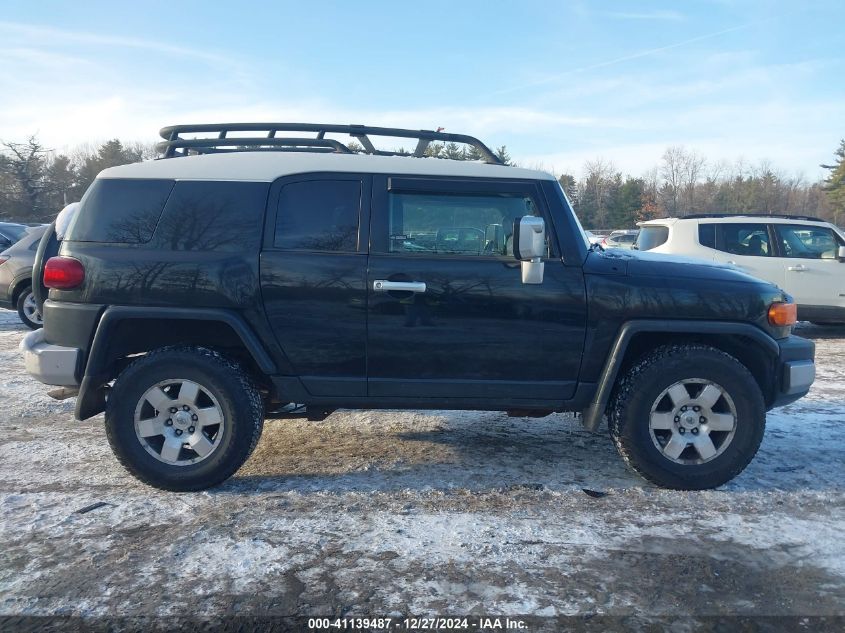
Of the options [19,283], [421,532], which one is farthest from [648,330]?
[19,283]

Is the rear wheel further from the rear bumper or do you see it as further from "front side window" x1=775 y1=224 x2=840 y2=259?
"front side window" x1=775 y1=224 x2=840 y2=259

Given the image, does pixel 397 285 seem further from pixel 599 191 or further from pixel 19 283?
pixel 599 191

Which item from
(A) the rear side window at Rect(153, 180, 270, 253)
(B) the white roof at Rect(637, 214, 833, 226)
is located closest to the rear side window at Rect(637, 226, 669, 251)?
(B) the white roof at Rect(637, 214, 833, 226)

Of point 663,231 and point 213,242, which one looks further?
point 663,231

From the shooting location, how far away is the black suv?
389 cm

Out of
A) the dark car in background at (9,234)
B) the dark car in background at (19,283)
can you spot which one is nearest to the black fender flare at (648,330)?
the dark car in background at (19,283)

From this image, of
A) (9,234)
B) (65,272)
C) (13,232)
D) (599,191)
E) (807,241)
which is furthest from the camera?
(599,191)

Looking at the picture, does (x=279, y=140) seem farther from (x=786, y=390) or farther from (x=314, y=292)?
(x=786, y=390)

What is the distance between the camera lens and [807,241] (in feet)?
32.0

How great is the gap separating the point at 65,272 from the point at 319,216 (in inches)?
59.8

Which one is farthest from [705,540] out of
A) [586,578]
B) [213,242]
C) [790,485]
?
[213,242]

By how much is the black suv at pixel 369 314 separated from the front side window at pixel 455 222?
12 mm

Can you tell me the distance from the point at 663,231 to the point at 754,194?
155 feet

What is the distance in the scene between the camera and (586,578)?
301 centimetres
